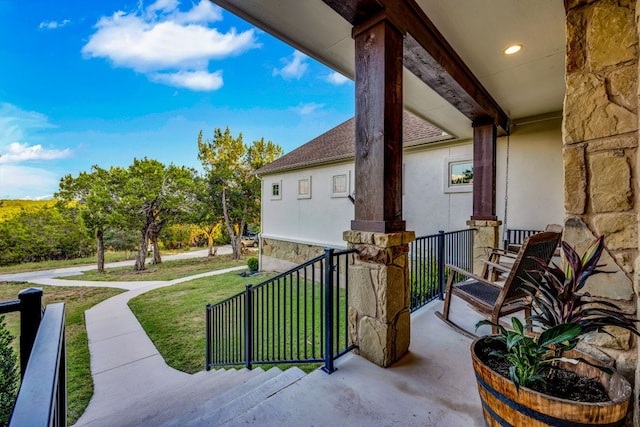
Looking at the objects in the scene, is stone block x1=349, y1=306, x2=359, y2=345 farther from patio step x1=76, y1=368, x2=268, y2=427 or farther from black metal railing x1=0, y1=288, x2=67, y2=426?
black metal railing x1=0, y1=288, x2=67, y2=426

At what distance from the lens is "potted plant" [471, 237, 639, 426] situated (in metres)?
0.93

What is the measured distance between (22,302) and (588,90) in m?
2.87

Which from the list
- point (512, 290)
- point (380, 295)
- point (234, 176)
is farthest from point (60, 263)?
point (512, 290)

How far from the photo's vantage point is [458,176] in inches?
237

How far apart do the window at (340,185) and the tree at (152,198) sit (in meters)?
7.66

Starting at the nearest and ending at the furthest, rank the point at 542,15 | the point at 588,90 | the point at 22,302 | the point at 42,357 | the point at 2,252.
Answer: the point at 42,357 → the point at 22,302 → the point at 588,90 → the point at 542,15 → the point at 2,252

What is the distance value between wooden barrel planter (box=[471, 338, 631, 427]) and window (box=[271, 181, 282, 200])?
9.10 meters

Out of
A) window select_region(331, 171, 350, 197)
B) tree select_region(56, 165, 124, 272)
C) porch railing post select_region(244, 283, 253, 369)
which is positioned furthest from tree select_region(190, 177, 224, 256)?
porch railing post select_region(244, 283, 253, 369)

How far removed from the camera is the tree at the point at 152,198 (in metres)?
10.9

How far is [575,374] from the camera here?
1.15m

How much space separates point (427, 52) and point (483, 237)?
3.31 m

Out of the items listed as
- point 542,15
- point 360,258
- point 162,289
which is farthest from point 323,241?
point 542,15

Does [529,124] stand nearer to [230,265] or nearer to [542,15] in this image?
[542,15]

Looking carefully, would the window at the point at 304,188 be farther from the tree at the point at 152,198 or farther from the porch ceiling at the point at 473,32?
the tree at the point at 152,198
